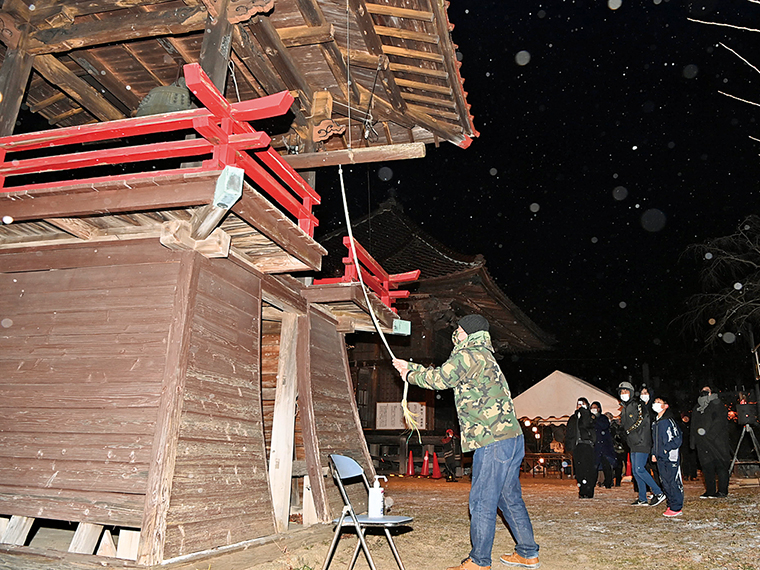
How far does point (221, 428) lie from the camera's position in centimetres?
509

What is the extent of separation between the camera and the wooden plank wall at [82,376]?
14.5ft

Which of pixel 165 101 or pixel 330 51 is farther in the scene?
pixel 330 51

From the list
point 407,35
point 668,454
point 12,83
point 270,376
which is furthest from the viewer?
point 668,454

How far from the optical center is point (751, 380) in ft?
93.5

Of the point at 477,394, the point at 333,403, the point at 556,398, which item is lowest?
the point at 477,394

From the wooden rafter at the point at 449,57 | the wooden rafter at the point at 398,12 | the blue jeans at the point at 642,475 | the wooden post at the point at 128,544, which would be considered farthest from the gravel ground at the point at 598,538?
the wooden rafter at the point at 398,12

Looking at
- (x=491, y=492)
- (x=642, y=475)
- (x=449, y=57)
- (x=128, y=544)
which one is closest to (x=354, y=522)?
(x=491, y=492)

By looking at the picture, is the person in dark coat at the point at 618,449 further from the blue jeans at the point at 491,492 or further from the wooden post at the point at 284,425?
the blue jeans at the point at 491,492

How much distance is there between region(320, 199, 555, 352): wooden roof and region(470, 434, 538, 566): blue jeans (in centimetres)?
1292

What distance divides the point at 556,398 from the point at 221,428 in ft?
56.1

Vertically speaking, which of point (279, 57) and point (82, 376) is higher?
point (279, 57)

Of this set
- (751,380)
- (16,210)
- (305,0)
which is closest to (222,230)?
(16,210)

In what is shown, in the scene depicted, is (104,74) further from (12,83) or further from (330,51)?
(330,51)

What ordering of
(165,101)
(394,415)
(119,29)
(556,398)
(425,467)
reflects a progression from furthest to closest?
(556,398)
(394,415)
(425,467)
(119,29)
(165,101)
